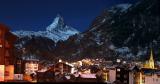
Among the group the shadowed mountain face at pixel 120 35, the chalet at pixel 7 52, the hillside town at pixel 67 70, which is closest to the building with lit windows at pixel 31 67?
the hillside town at pixel 67 70

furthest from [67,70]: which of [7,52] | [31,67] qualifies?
[7,52]

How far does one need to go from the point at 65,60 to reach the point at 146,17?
11.6 ft

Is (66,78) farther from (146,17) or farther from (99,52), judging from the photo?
(146,17)

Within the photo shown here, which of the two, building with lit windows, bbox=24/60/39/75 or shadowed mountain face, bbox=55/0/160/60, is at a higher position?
shadowed mountain face, bbox=55/0/160/60

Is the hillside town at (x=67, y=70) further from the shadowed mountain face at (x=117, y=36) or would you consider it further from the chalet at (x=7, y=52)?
the shadowed mountain face at (x=117, y=36)

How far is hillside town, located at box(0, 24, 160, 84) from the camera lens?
980 centimetres

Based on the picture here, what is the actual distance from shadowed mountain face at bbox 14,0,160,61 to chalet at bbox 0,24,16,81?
2.19 feet

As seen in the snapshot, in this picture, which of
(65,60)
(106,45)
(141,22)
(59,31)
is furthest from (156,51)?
(59,31)

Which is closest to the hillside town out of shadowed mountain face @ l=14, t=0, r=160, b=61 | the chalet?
the chalet

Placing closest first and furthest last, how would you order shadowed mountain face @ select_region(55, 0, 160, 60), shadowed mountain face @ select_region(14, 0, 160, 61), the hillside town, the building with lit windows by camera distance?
1. the hillside town
2. shadowed mountain face @ select_region(14, 0, 160, 61)
3. shadowed mountain face @ select_region(55, 0, 160, 60)
4. the building with lit windows

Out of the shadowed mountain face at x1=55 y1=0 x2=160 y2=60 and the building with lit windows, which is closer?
the shadowed mountain face at x1=55 y1=0 x2=160 y2=60

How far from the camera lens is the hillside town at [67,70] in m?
9.80

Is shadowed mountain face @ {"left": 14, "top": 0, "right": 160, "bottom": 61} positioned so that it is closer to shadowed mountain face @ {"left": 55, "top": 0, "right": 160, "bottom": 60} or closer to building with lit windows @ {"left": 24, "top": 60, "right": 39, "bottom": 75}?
shadowed mountain face @ {"left": 55, "top": 0, "right": 160, "bottom": 60}

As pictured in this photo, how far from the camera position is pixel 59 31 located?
9891mm
